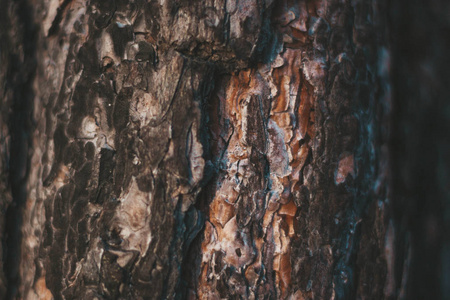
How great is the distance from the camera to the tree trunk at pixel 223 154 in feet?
1.85

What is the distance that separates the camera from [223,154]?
1.94ft

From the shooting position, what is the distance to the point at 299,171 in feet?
1.94

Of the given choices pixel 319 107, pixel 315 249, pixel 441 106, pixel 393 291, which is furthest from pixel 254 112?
pixel 441 106

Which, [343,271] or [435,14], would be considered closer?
[343,271]

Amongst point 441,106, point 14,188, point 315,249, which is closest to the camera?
point 315,249

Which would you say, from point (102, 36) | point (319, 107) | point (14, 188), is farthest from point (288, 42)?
point (14, 188)

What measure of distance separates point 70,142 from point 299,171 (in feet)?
1.29

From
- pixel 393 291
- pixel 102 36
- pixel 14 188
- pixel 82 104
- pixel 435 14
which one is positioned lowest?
pixel 393 291

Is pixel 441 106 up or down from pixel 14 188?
up

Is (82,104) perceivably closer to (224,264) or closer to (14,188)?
(14,188)

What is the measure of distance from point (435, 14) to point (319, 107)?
1.58 feet

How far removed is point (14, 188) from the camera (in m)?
0.68

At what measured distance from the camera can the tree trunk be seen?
1.85 ft

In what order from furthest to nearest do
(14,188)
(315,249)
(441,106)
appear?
(441,106) < (14,188) < (315,249)
